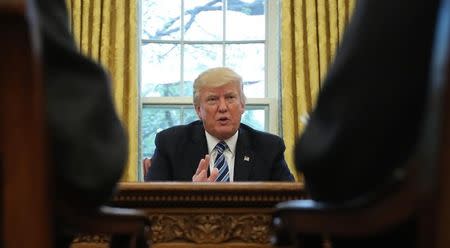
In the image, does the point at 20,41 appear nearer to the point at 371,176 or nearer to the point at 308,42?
the point at 371,176

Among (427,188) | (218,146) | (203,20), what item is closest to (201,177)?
(218,146)

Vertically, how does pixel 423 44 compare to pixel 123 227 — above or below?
above

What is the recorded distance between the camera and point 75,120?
1265 mm

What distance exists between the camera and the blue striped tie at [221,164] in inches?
153

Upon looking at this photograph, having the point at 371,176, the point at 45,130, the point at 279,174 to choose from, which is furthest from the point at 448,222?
the point at 279,174

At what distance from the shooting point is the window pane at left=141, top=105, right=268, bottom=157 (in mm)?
6102

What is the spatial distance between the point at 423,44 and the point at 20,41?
63 centimetres

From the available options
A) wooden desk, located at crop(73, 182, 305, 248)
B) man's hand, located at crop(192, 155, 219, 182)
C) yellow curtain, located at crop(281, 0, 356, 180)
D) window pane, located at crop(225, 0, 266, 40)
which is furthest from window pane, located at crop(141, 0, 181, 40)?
wooden desk, located at crop(73, 182, 305, 248)

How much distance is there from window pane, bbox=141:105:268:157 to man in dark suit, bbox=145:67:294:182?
1814 mm

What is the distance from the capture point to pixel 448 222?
3.74 ft

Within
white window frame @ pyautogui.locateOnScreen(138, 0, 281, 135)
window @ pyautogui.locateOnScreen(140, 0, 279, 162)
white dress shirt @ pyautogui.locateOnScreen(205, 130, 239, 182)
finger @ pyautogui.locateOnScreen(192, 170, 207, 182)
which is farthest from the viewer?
window @ pyautogui.locateOnScreen(140, 0, 279, 162)

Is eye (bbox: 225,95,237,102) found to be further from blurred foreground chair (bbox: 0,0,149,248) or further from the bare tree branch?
blurred foreground chair (bbox: 0,0,149,248)

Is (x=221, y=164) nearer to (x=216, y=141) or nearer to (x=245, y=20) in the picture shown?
(x=216, y=141)

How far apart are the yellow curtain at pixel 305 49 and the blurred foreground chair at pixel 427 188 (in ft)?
14.7
